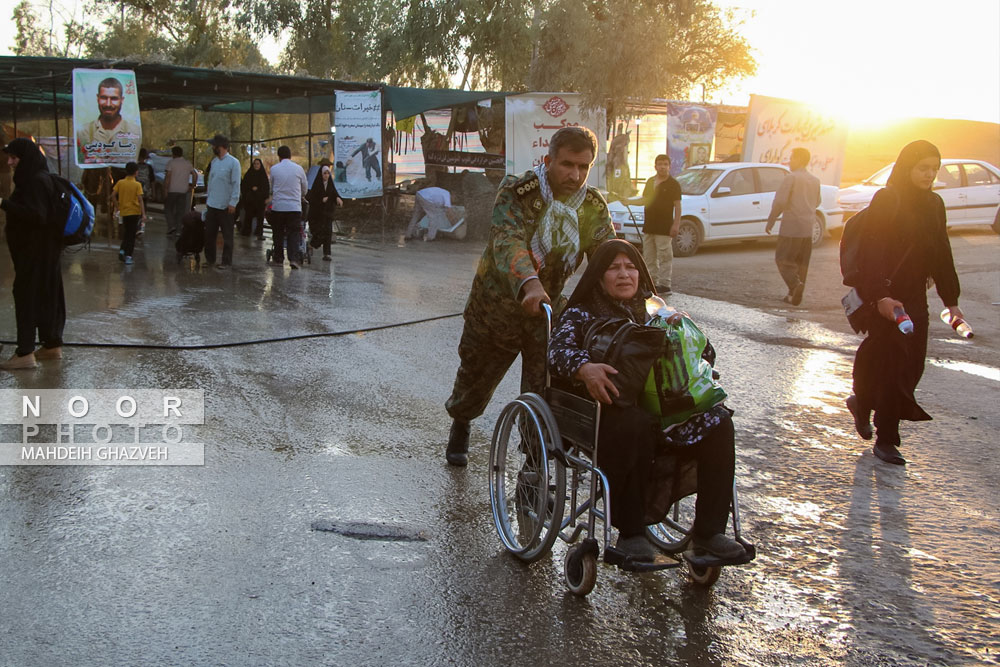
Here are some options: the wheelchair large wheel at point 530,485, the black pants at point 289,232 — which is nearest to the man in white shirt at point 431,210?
the black pants at point 289,232

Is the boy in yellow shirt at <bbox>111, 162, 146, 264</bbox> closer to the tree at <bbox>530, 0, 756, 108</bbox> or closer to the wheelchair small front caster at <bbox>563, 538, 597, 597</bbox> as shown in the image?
the tree at <bbox>530, 0, 756, 108</bbox>

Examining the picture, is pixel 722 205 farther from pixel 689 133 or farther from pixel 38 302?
pixel 38 302

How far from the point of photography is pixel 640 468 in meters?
3.45

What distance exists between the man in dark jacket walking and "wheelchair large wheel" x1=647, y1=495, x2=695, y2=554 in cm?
489

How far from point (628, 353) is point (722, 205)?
14469mm

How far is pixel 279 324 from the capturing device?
9.14 meters

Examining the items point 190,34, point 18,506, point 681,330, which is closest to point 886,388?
point 681,330

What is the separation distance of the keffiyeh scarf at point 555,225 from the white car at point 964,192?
16.3 meters

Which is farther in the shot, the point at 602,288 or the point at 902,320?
the point at 902,320

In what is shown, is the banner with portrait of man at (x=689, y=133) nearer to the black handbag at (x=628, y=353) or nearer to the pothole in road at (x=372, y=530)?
the pothole in road at (x=372, y=530)

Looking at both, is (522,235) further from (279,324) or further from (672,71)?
(672,71)

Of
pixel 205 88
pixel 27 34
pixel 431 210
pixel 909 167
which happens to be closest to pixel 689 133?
pixel 431 210

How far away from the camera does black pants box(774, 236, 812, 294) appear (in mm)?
11742

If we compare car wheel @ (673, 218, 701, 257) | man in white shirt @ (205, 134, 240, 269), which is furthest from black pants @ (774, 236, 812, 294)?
man in white shirt @ (205, 134, 240, 269)
